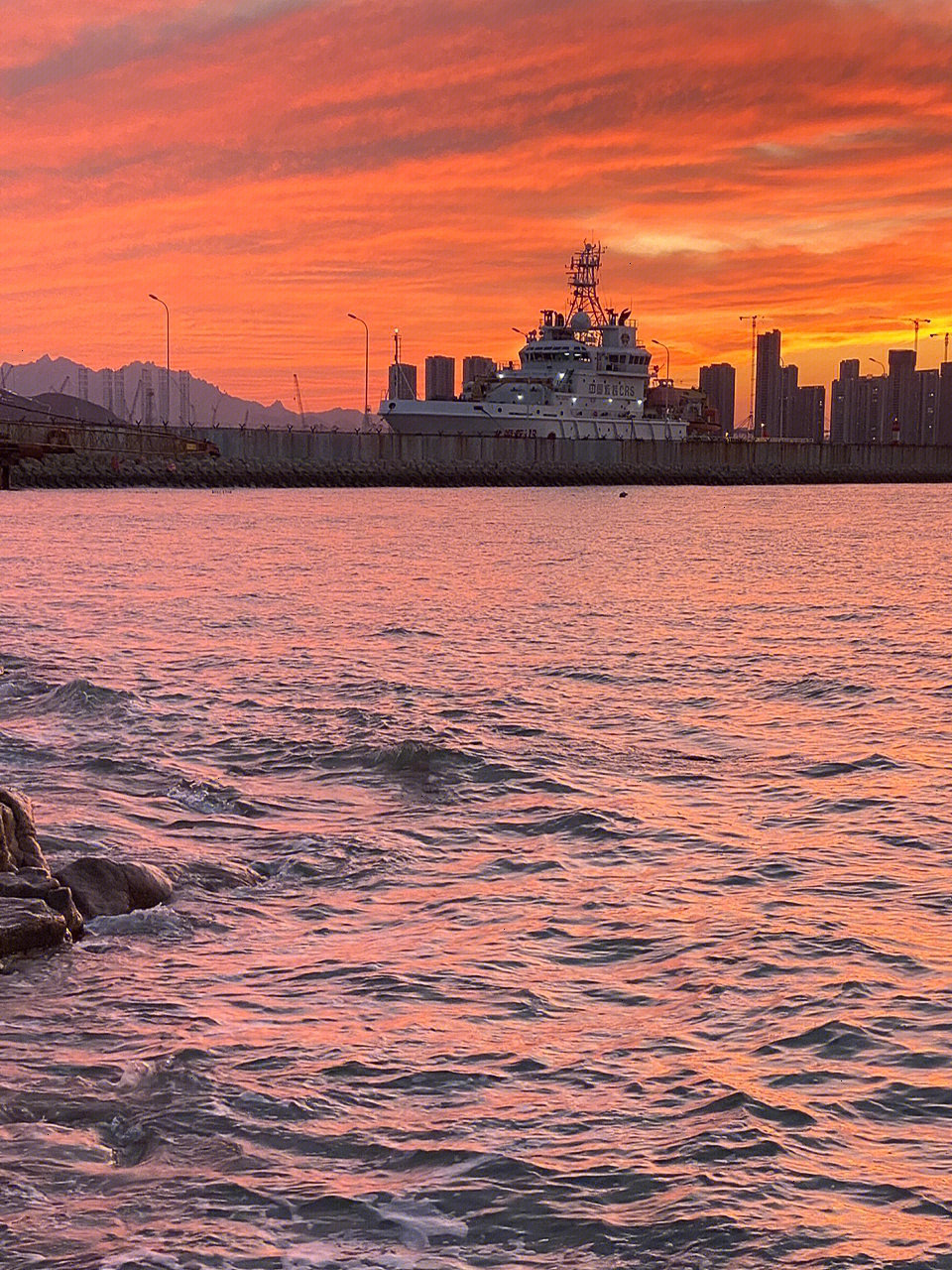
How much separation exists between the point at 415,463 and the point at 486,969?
11991cm

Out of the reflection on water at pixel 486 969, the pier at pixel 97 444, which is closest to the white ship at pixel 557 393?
the pier at pixel 97 444

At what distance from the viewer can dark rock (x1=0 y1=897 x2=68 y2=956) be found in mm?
9266

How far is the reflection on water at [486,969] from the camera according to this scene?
20.5 ft

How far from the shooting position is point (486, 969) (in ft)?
30.8

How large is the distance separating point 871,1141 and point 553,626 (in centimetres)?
2459

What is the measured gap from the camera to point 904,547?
2505 inches

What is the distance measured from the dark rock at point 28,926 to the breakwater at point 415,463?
92869 mm

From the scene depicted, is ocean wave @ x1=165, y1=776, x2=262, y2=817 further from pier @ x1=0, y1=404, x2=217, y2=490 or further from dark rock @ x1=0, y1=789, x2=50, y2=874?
pier @ x1=0, y1=404, x2=217, y2=490

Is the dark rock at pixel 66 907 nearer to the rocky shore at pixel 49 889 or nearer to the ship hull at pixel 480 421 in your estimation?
the rocky shore at pixel 49 889

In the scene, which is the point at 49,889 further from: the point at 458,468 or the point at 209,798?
the point at 458,468

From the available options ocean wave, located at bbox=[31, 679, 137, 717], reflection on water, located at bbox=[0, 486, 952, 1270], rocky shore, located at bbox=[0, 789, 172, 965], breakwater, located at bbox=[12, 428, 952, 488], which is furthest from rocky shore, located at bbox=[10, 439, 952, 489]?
rocky shore, located at bbox=[0, 789, 172, 965]

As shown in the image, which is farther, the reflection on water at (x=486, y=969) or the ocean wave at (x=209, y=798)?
the ocean wave at (x=209, y=798)

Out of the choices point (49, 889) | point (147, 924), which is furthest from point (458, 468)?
point (49, 889)

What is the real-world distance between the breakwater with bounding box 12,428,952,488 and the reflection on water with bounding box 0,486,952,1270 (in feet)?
277
